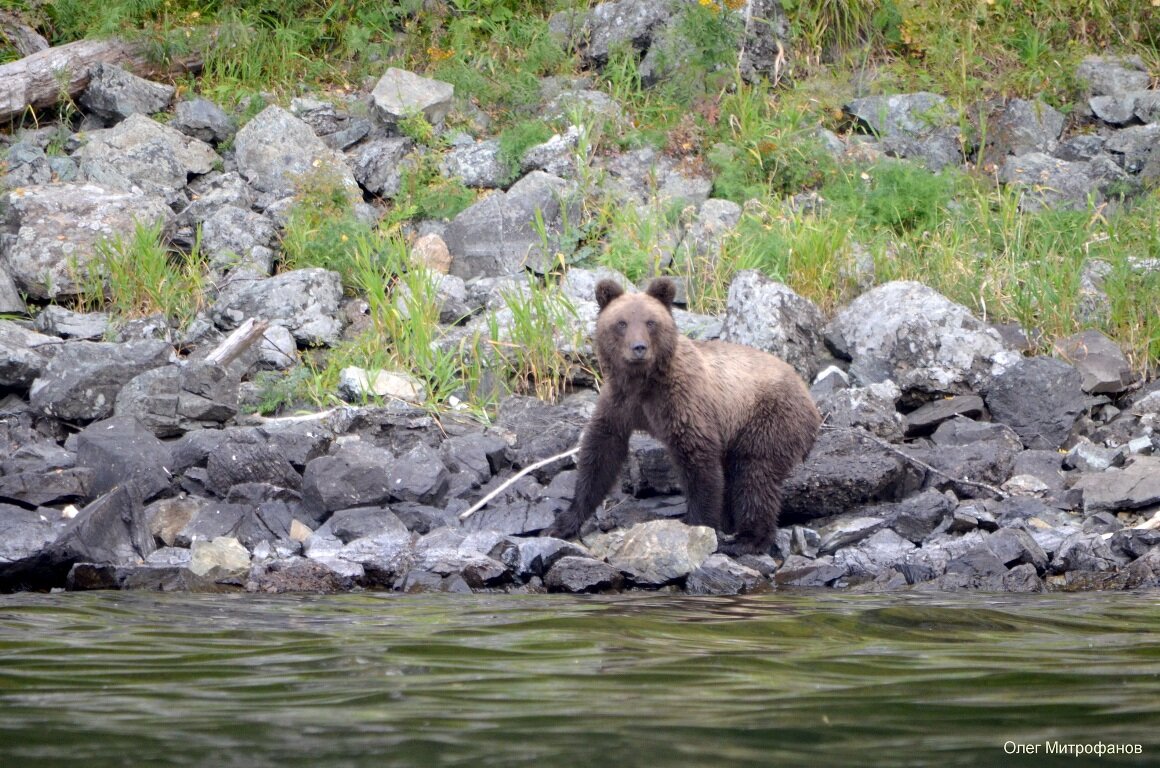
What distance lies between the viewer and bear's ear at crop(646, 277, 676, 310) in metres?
7.52

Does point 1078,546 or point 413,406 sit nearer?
point 1078,546

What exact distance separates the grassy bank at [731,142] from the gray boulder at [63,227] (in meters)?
0.36

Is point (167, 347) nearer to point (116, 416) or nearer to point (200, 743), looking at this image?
point (116, 416)

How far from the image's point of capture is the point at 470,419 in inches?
358

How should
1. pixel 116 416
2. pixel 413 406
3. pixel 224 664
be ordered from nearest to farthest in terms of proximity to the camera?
pixel 224 664 → pixel 116 416 → pixel 413 406

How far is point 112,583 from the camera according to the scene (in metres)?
6.48

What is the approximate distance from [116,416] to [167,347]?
1.09 meters

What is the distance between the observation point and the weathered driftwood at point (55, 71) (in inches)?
520

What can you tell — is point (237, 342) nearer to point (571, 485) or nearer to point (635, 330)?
point (571, 485)

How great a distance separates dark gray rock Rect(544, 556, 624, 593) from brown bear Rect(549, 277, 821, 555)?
0.71m

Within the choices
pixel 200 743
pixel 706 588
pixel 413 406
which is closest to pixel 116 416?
pixel 413 406

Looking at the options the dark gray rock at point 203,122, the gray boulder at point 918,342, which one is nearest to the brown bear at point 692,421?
the gray boulder at point 918,342

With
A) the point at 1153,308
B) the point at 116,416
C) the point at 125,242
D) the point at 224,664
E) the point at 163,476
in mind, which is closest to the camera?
the point at 224,664

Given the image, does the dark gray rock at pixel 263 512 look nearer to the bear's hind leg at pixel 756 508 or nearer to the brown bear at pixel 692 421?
the brown bear at pixel 692 421
